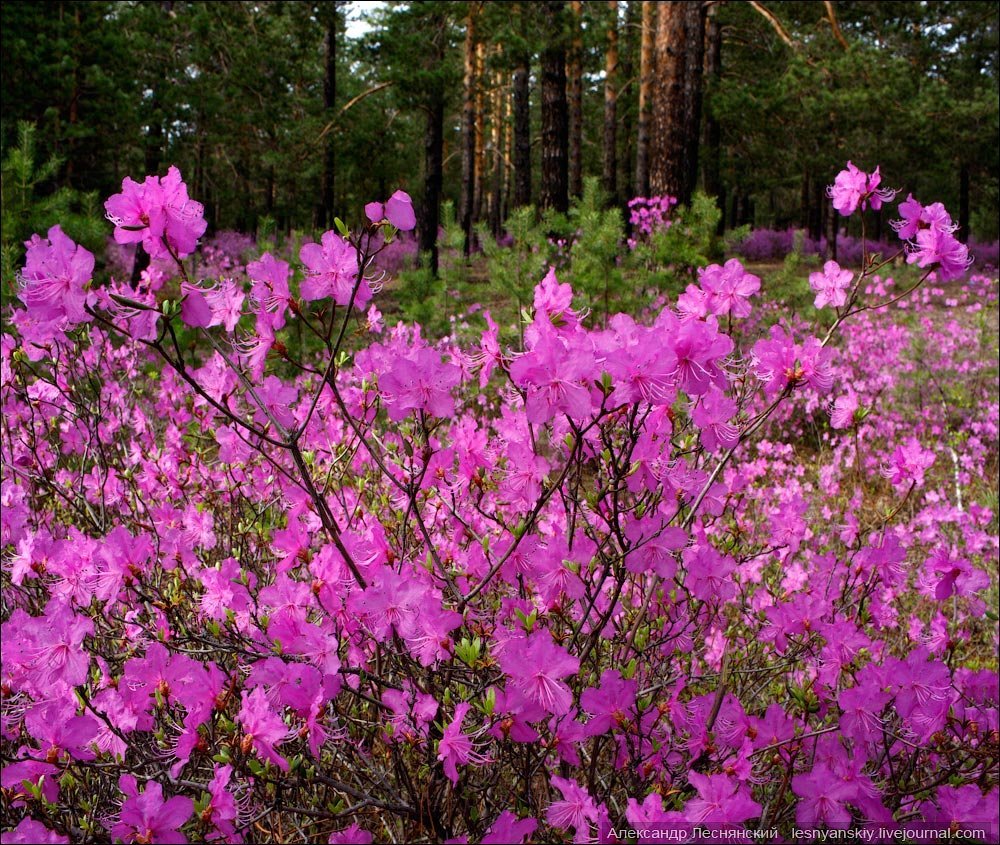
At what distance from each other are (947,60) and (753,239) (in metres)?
6.68

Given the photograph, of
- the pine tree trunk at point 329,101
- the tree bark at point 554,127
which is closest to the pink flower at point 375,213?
the tree bark at point 554,127

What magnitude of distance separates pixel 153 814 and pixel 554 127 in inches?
441

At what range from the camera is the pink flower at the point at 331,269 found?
4.63 ft

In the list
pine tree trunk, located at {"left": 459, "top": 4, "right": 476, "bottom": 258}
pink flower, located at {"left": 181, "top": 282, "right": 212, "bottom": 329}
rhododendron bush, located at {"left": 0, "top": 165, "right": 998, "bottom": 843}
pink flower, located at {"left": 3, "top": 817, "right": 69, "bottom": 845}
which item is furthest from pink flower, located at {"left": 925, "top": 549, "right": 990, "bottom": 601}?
pine tree trunk, located at {"left": 459, "top": 4, "right": 476, "bottom": 258}

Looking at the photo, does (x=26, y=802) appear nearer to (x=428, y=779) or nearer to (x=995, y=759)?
(x=428, y=779)

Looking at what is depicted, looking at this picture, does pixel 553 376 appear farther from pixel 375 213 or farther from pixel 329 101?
pixel 329 101

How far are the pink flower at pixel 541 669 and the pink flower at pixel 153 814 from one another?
1.88 ft

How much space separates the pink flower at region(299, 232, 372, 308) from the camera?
141 cm

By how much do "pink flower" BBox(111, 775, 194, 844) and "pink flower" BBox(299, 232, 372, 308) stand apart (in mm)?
891

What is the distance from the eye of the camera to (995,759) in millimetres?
1657

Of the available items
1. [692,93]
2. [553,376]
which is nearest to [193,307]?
[553,376]

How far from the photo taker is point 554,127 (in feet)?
36.4

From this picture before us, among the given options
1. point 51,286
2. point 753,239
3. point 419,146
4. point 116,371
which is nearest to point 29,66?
point 116,371

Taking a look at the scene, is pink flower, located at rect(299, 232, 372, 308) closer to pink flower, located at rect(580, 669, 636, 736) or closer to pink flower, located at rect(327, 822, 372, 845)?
pink flower, located at rect(580, 669, 636, 736)
